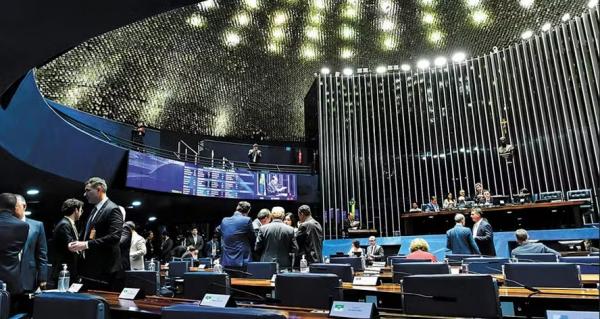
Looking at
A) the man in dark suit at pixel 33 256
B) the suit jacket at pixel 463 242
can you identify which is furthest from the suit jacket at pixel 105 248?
the suit jacket at pixel 463 242

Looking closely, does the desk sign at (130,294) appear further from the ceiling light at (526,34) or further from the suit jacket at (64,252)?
the ceiling light at (526,34)

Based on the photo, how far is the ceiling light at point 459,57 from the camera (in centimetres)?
1368

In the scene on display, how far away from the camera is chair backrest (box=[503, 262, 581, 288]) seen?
8.26 feet

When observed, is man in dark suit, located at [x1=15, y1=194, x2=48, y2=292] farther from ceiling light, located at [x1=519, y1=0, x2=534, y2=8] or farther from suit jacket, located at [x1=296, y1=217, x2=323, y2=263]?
ceiling light, located at [x1=519, y1=0, x2=534, y2=8]

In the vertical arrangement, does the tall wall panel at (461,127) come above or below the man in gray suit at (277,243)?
above

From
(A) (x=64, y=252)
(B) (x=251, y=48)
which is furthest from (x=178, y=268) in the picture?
(B) (x=251, y=48)

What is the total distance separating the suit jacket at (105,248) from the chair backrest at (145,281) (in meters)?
0.38

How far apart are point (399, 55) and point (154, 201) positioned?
871cm

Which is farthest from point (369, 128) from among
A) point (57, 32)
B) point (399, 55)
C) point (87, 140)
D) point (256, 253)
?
point (57, 32)

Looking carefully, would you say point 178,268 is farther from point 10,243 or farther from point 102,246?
point 10,243

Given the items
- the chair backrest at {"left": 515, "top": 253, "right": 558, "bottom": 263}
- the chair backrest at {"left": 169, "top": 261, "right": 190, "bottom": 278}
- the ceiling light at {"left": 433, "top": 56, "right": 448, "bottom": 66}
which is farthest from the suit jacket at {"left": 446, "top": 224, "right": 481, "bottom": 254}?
the ceiling light at {"left": 433, "top": 56, "right": 448, "bottom": 66}

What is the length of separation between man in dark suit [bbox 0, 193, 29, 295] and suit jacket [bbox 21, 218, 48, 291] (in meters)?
0.28

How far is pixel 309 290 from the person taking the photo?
2.15 meters

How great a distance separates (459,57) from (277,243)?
1134 cm
